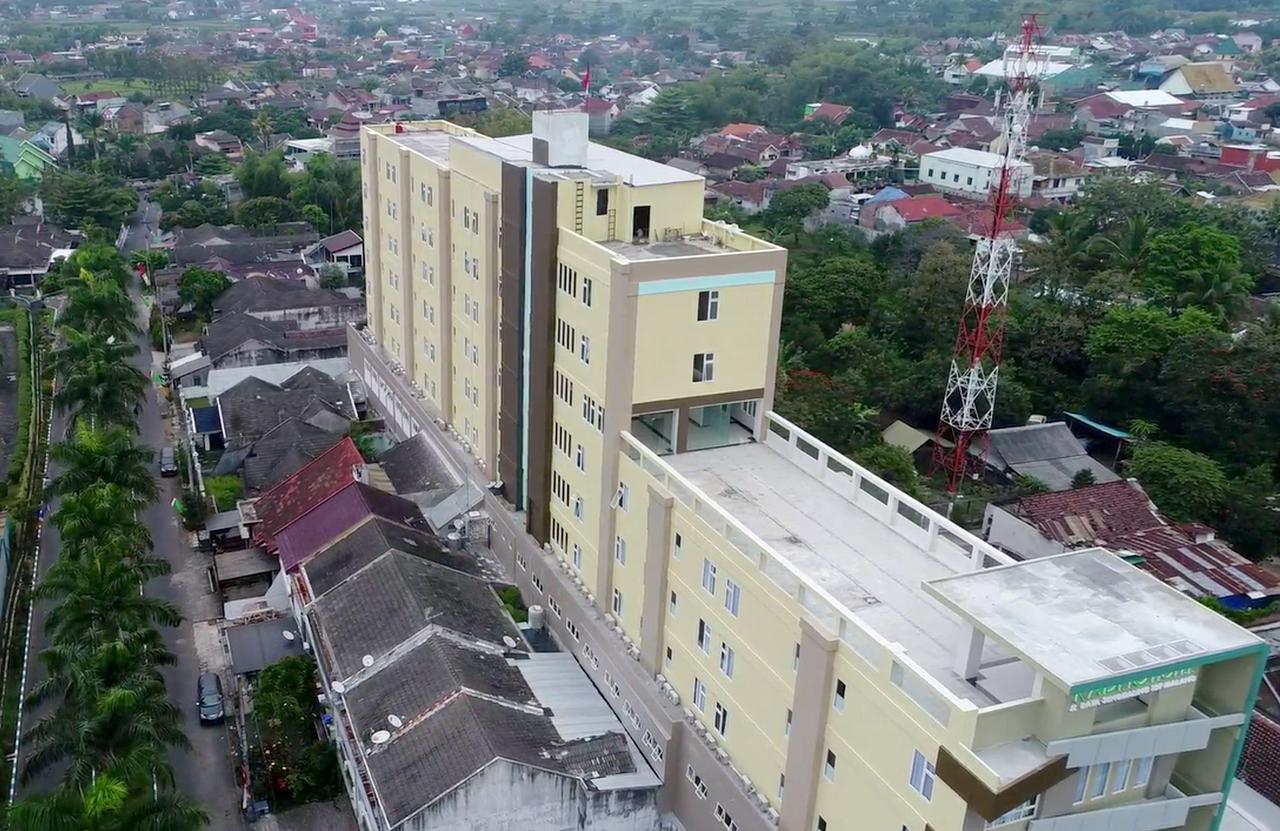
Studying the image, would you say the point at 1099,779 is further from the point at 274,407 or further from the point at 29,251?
the point at 29,251

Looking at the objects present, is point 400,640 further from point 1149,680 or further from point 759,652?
point 1149,680

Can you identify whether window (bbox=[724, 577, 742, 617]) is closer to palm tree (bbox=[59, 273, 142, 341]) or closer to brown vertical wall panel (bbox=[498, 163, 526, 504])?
brown vertical wall panel (bbox=[498, 163, 526, 504])

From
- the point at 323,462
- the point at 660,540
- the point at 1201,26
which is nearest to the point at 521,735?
the point at 660,540

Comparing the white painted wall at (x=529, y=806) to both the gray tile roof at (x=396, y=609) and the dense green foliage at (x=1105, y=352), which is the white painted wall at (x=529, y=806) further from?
the dense green foliage at (x=1105, y=352)

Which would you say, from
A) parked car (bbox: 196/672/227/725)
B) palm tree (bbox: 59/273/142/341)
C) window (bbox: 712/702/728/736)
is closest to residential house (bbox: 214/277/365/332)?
palm tree (bbox: 59/273/142/341)

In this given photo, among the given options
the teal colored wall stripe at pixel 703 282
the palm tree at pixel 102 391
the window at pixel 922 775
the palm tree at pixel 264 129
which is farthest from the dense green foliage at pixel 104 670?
the palm tree at pixel 264 129
